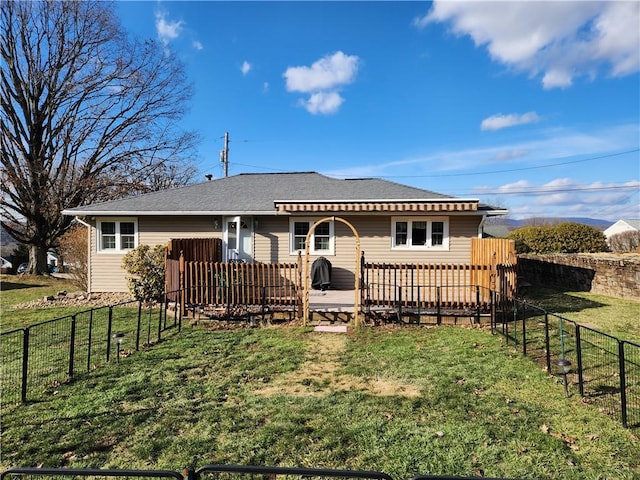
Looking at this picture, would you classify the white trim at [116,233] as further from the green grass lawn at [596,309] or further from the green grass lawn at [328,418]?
the green grass lawn at [596,309]

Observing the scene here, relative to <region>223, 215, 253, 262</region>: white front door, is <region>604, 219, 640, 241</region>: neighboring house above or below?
above

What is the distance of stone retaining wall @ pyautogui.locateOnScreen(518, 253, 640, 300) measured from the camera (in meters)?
12.4

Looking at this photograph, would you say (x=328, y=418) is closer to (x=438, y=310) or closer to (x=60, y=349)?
(x=438, y=310)

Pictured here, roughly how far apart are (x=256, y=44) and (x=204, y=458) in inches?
552

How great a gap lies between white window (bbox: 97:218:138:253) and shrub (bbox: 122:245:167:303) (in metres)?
2.29

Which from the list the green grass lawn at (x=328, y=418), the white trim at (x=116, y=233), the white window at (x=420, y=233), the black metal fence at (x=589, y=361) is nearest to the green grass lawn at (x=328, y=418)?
the green grass lawn at (x=328, y=418)

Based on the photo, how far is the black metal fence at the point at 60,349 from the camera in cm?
509

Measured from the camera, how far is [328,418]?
429cm

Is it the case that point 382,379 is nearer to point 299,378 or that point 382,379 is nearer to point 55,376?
point 299,378

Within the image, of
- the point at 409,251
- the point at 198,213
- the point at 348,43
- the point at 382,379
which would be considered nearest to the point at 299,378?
the point at 382,379

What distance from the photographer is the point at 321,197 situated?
14094 millimetres

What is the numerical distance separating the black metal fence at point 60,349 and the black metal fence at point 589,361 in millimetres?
6788

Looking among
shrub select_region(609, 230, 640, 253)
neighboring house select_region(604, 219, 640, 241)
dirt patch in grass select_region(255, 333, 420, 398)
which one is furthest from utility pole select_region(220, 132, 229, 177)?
neighboring house select_region(604, 219, 640, 241)

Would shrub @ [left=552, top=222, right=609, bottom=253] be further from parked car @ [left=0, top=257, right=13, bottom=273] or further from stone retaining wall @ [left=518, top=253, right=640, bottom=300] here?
parked car @ [left=0, top=257, right=13, bottom=273]
